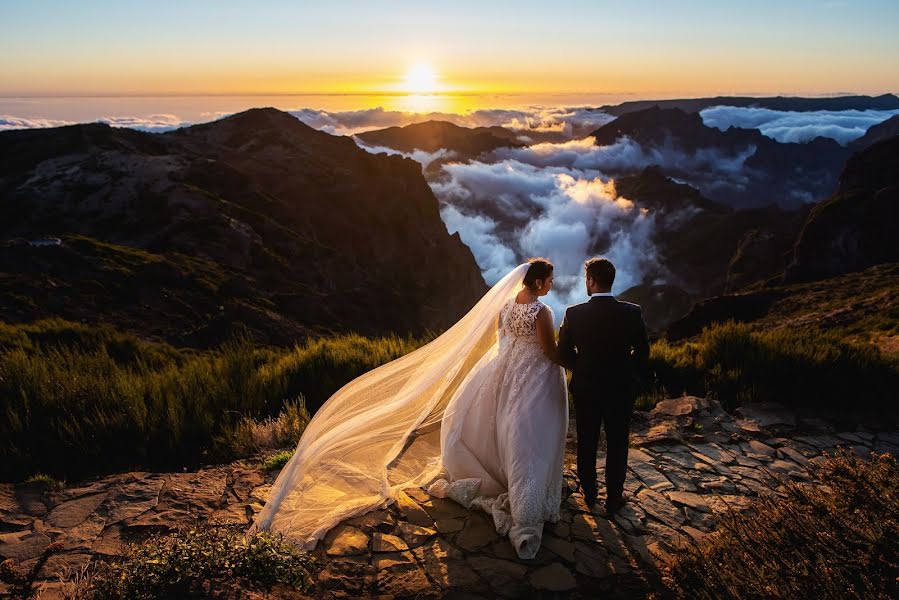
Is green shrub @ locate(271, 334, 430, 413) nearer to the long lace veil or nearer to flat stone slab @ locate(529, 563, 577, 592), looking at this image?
the long lace veil

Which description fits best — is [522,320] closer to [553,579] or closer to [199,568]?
[553,579]

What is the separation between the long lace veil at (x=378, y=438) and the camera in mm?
5629

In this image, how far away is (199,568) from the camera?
4.26 meters

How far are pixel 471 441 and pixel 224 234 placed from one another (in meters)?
52.2

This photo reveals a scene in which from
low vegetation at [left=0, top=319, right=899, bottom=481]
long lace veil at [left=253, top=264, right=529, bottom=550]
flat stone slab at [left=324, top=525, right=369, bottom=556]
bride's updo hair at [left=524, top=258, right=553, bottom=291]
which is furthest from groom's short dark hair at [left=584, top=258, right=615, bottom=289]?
low vegetation at [left=0, top=319, right=899, bottom=481]

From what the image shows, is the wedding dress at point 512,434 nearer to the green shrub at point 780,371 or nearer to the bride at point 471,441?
the bride at point 471,441

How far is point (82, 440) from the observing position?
723cm

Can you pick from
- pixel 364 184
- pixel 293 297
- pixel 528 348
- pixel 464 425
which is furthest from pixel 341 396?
pixel 364 184

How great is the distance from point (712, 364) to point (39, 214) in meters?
62.8

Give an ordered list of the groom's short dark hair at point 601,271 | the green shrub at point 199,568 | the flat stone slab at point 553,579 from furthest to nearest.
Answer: the groom's short dark hair at point 601,271 → the flat stone slab at point 553,579 → the green shrub at point 199,568

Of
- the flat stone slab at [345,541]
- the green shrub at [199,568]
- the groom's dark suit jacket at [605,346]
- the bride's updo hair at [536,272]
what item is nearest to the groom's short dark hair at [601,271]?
the groom's dark suit jacket at [605,346]

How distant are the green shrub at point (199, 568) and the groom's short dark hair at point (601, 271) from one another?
12.0ft

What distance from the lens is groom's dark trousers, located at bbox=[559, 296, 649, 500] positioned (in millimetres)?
5570

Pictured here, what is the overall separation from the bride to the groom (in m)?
0.23
